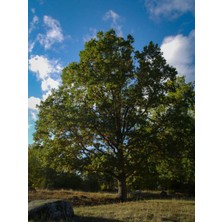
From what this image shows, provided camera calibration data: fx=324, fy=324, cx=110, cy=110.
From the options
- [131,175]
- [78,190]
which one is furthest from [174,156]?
[78,190]

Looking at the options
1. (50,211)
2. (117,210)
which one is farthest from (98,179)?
(50,211)

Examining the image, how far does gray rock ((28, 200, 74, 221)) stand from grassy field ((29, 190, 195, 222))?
0.74 ft

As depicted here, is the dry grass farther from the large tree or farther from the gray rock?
the large tree

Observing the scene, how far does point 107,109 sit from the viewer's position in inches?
330

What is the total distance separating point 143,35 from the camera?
6992mm

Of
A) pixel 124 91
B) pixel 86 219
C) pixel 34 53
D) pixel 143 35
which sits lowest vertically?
pixel 86 219

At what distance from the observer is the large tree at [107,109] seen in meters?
8.25

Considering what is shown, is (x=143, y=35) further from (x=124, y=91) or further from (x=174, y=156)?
(x=174, y=156)

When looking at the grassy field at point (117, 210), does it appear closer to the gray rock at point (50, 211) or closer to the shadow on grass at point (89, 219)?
the shadow on grass at point (89, 219)

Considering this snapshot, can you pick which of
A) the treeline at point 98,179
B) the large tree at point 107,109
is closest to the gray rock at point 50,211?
the treeline at point 98,179

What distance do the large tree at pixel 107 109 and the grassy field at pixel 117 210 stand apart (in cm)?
128

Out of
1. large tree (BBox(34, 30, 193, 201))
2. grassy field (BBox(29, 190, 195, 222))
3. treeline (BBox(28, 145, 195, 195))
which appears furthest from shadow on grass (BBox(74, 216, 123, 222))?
large tree (BBox(34, 30, 193, 201))

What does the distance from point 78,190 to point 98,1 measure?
402 centimetres
